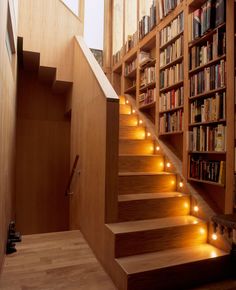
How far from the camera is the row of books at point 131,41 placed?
431 centimetres

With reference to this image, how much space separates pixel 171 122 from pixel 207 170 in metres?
0.90

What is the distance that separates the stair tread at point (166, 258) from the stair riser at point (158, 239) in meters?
0.05

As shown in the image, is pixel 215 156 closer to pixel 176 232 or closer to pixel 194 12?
pixel 176 232

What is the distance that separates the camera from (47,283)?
1983 millimetres

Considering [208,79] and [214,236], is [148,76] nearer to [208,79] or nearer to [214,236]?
[208,79]

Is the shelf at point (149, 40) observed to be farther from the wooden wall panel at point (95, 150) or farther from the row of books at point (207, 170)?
the row of books at point (207, 170)

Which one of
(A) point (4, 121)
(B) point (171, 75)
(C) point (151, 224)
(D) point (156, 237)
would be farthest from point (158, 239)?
(B) point (171, 75)

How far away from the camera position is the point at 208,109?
261 cm

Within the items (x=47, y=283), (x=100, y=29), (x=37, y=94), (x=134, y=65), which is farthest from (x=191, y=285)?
(x=100, y=29)

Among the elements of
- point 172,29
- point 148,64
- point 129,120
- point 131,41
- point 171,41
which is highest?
Answer: point 131,41

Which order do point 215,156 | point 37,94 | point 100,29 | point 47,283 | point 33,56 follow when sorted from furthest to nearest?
point 100,29 → point 37,94 → point 33,56 → point 215,156 → point 47,283

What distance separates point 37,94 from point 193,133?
3.35 meters

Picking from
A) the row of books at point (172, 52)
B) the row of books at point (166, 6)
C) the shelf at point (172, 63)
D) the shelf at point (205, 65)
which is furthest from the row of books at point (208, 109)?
the row of books at point (166, 6)

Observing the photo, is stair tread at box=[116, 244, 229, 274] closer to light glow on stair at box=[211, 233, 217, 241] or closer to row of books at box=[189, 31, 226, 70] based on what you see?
light glow on stair at box=[211, 233, 217, 241]
